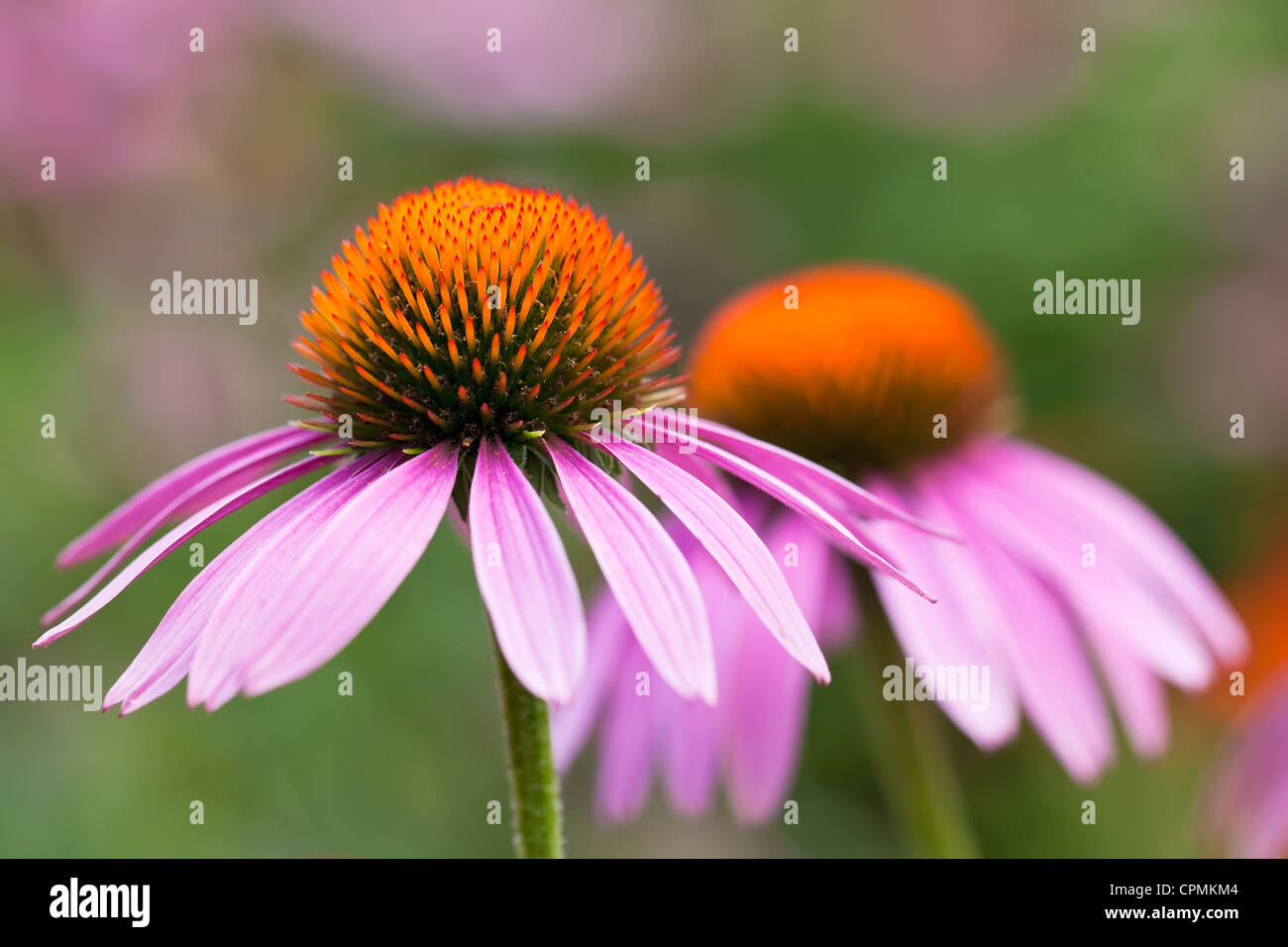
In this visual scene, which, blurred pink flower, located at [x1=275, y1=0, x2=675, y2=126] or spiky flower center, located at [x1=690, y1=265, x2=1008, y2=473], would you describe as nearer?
spiky flower center, located at [x1=690, y1=265, x2=1008, y2=473]

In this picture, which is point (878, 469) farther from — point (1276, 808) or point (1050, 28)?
point (1050, 28)

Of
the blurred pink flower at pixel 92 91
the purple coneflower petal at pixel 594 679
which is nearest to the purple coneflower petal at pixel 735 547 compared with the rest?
the purple coneflower petal at pixel 594 679

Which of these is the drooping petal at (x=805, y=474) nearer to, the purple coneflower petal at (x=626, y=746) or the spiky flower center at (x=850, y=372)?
the spiky flower center at (x=850, y=372)

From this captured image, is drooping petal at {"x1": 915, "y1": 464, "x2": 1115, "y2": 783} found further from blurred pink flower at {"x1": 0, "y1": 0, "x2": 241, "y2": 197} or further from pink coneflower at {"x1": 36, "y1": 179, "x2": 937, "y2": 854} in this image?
blurred pink flower at {"x1": 0, "y1": 0, "x2": 241, "y2": 197}

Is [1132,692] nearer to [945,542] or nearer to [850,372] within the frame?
[945,542]

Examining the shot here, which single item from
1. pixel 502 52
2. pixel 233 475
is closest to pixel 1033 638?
pixel 233 475

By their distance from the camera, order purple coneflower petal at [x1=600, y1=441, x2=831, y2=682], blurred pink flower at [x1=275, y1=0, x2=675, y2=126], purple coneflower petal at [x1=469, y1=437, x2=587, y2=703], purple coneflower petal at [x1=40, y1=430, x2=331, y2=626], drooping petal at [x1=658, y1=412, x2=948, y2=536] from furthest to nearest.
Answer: blurred pink flower at [x1=275, y1=0, x2=675, y2=126] < purple coneflower petal at [x1=40, y1=430, x2=331, y2=626] < drooping petal at [x1=658, y1=412, x2=948, y2=536] < purple coneflower petal at [x1=600, y1=441, x2=831, y2=682] < purple coneflower petal at [x1=469, y1=437, x2=587, y2=703]

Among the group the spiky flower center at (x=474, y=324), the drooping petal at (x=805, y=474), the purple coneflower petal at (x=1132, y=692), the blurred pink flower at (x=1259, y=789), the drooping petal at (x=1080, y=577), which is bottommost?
the blurred pink flower at (x=1259, y=789)

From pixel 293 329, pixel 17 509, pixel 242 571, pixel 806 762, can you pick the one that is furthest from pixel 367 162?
pixel 242 571

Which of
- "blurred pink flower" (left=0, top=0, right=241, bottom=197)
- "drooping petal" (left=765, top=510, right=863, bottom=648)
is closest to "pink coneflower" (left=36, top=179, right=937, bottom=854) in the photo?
"drooping petal" (left=765, top=510, right=863, bottom=648)
